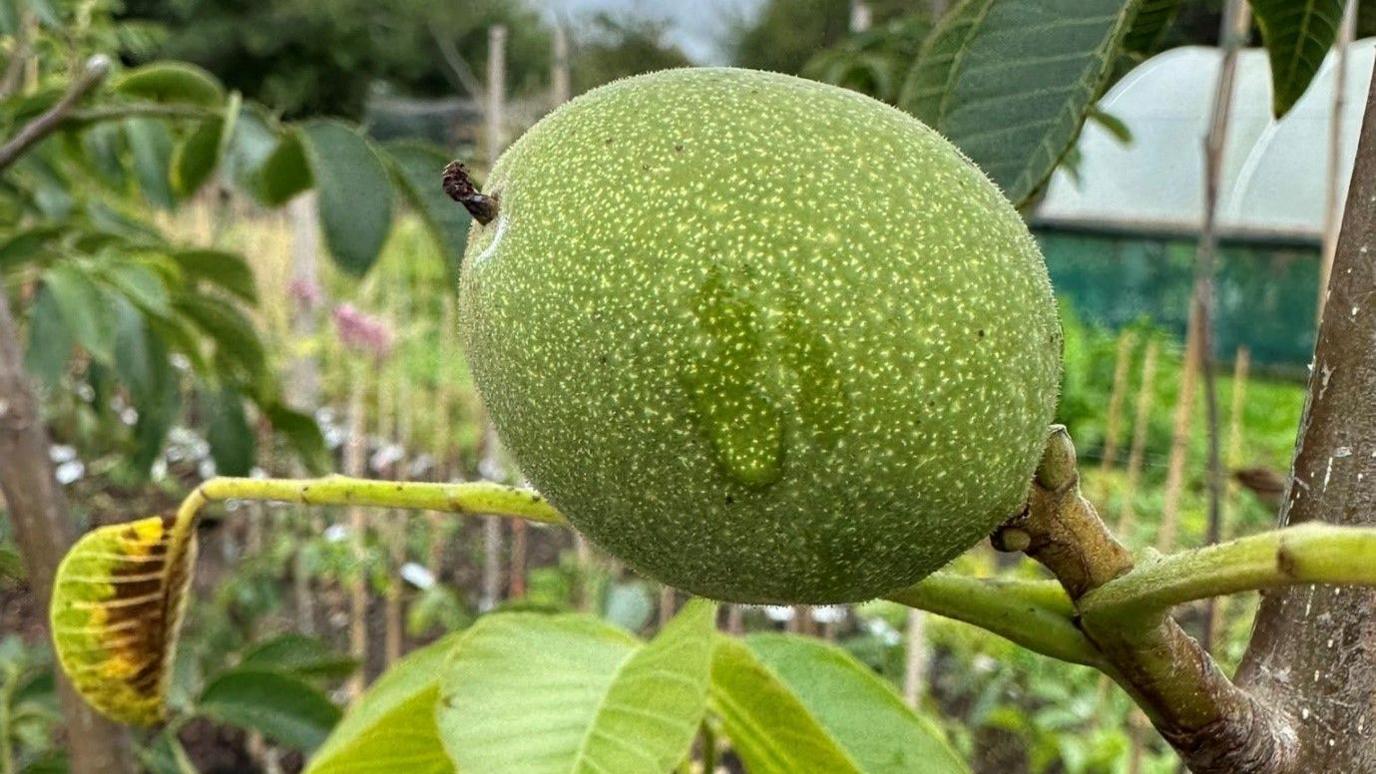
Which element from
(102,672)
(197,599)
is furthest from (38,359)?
(197,599)

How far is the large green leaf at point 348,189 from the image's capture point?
1015 mm

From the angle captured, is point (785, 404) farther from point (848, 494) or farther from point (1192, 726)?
point (1192, 726)

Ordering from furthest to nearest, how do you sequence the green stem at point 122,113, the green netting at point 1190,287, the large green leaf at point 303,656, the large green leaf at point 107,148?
the green netting at point 1190,287 < the large green leaf at point 107,148 < the large green leaf at point 303,656 < the green stem at point 122,113

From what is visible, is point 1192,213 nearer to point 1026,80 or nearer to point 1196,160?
point 1196,160

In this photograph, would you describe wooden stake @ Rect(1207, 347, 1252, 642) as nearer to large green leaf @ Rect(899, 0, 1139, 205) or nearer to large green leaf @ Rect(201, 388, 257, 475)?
large green leaf @ Rect(899, 0, 1139, 205)

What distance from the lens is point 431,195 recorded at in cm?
100

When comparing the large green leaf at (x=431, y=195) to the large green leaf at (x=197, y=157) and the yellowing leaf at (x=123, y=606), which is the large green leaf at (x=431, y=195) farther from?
the yellowing leaf at (x=123, y=606)

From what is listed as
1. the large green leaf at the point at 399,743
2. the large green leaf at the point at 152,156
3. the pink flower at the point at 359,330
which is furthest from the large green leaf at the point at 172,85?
the pink flower at the point at 359,330

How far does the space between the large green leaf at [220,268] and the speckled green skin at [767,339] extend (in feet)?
3.20

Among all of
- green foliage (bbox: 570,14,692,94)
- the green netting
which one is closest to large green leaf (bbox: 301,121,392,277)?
the green netting

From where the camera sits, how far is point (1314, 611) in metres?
0.45

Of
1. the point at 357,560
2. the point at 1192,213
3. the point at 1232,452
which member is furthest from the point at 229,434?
the point at 1192,213

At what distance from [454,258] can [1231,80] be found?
27.3 inches

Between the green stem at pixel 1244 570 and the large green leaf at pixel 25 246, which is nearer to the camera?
the green stem at pixel 1244 570
